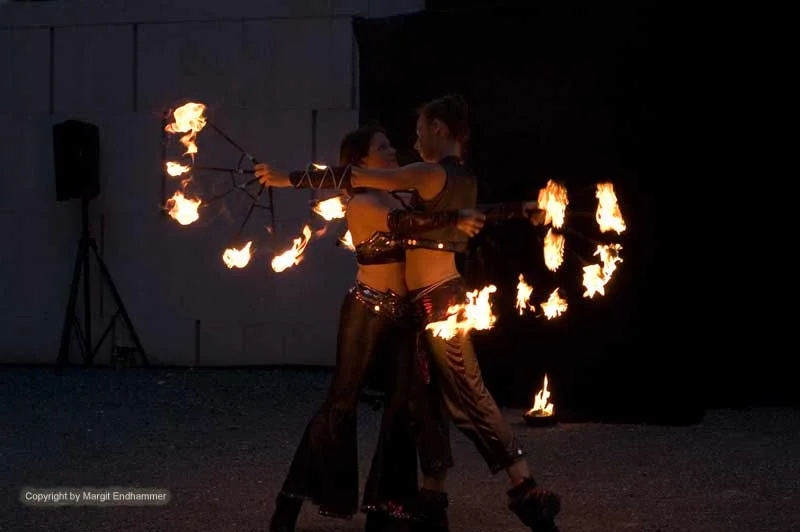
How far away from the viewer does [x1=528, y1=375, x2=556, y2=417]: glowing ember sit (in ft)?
29.4

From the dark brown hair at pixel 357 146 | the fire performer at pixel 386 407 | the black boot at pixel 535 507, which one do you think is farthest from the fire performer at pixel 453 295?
the dark brown hair at pixel 357 146

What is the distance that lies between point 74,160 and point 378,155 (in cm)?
679

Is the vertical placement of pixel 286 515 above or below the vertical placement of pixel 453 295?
below

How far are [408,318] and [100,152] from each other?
746 cm

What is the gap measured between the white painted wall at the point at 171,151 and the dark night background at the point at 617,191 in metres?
2.51

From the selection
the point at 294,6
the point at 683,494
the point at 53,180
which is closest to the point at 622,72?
the point at 683,494

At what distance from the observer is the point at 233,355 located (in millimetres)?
12219

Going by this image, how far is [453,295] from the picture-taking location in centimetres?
565

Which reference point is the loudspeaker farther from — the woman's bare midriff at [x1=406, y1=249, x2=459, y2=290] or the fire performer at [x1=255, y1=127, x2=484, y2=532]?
the woman's bare midriff at [x1=406, y1=249, x2=459, y2=290]

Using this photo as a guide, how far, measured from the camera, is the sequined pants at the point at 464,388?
18.4ft

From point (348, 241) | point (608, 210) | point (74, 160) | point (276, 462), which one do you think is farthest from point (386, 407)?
point (74, 160)

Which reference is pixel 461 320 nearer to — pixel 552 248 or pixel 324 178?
pixel 552 248
